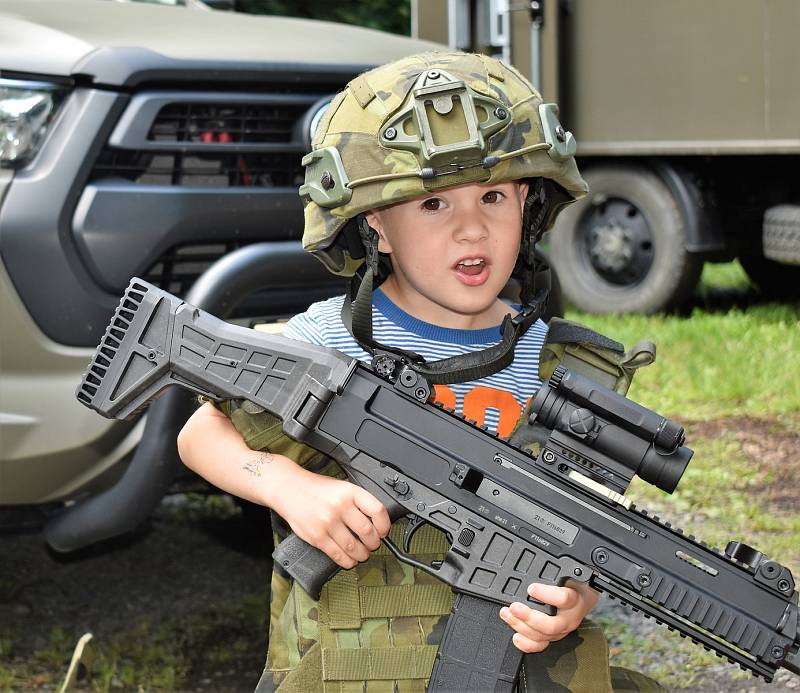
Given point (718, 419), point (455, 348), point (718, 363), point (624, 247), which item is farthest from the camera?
point (624, 247)

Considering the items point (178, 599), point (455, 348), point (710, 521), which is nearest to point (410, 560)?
point (455, 348)

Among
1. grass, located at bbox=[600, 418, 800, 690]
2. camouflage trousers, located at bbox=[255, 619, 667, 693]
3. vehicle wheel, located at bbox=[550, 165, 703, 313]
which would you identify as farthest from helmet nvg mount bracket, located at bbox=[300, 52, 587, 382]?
vehicle wheel, located at bbox=[550, 165, 703, 313]

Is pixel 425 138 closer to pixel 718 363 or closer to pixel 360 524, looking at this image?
pixel 360 524

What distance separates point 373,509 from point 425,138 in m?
0.74

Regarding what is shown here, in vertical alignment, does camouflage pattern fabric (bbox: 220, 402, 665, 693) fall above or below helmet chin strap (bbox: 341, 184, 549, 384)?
below

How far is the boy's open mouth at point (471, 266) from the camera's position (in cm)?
266

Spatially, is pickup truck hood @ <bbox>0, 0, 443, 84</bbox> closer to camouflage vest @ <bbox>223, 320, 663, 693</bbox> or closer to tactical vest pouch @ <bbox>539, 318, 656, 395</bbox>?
camouflage vest @ <bbox>223, 320, 663, 693</bbox>

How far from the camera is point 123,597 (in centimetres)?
452

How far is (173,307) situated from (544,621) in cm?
97

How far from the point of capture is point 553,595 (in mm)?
2447

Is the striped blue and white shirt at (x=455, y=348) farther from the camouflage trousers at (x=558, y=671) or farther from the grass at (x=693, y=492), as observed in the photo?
the grass at (x=693, y=492)

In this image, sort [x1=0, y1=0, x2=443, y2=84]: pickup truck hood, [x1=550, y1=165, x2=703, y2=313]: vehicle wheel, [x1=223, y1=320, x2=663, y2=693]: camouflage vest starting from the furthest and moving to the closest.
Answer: [x1=550, y1=165, x2=703, y2=313]: vehicle wheel
[x1=0, y1=0, x2=443, y2=84]: pickup truck hood
[x1=223, y1=320, x2=663, y2=693]: camouflage vest

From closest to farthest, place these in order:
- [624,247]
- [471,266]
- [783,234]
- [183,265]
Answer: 1. [471,266]
2. [183,265]
3. [783,234]
4. [624,247]

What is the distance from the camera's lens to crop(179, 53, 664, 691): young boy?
2605mm
